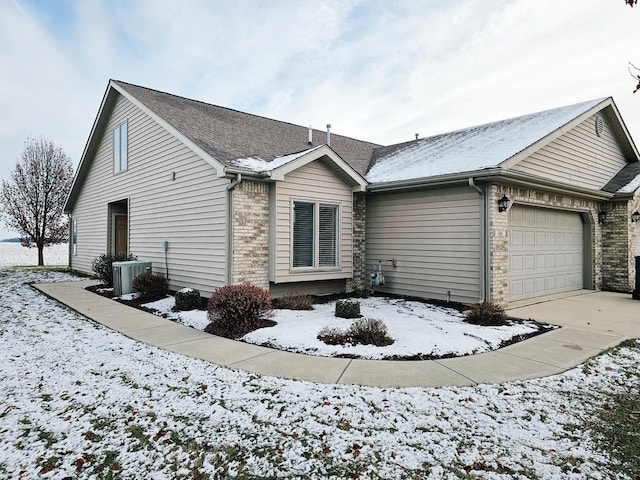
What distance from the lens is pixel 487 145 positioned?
9586 mm

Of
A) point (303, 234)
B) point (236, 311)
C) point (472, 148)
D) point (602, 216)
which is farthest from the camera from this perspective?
point (602, 216)

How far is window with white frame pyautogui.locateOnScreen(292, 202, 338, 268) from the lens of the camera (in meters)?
8.98

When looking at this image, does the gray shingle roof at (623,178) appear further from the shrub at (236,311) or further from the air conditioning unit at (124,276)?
the air conditioning unit at (124,276)

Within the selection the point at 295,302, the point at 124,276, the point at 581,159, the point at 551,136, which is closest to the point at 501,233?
the point at 551,136

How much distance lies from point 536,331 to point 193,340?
18.6 feet

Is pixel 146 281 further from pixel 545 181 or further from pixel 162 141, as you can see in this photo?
pixel 545 181

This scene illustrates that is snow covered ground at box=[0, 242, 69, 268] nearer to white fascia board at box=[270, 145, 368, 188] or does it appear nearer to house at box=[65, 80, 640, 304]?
house at box=[65, 80, 640, 304]

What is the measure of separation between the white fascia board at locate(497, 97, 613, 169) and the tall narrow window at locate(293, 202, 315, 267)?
4348 mm

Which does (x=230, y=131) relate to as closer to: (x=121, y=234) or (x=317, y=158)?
(x=317, y=158)

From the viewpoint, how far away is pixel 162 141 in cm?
1041

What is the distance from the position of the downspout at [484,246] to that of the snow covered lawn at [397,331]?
2.68 feet

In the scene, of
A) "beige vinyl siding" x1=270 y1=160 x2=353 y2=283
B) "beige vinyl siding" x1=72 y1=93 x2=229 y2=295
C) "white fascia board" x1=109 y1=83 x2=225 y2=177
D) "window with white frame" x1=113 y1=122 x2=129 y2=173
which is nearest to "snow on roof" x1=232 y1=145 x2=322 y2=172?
"beige vinyl siding" x1=270 y1=160 x2=353 y2=283

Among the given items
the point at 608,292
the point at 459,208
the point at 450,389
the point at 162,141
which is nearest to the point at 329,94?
the point at 162,141

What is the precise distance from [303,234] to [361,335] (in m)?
3.94
